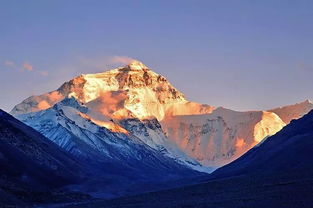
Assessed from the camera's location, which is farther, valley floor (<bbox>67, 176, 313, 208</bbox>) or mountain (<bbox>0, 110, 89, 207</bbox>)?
mountain (<bbox>0, 110, 89, 207</bbox>)

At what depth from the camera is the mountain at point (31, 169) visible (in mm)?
117125

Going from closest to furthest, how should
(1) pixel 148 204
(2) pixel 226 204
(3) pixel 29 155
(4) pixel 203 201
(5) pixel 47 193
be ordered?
(2) pixel 226 204 < (4) pixel 203 201 < (1) pixel 148 204 < (5) pixel 47 193 < (3) pixel 29 155

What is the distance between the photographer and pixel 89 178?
587 ft

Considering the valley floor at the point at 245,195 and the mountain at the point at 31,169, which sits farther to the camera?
the mountain at the point at 31,169

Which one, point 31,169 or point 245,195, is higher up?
point 31,169

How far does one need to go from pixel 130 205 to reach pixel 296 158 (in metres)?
58.7

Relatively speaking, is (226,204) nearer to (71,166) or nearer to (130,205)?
(130,205)

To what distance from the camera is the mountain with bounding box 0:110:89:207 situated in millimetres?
117125

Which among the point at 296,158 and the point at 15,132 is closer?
the point at 296,158

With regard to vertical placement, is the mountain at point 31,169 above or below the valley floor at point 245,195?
above

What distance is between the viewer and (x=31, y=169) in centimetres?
14688

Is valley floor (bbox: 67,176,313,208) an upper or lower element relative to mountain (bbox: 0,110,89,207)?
lower

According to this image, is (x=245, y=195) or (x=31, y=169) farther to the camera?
(x=31, y=169)

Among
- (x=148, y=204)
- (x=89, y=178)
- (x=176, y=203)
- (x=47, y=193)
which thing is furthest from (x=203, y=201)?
(x=89, y=178)
